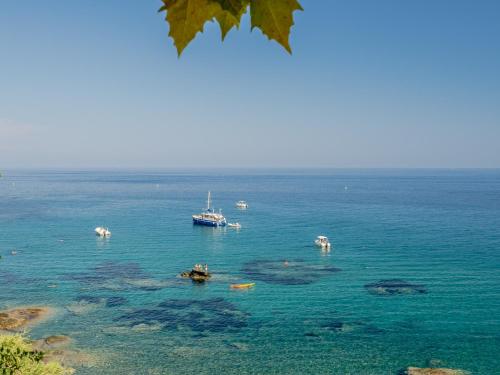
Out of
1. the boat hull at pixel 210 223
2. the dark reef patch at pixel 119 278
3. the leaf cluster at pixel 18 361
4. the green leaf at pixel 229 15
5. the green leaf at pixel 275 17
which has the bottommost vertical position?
the dark reef patch at pixel 119 278

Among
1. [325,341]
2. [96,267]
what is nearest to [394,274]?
[325,341]

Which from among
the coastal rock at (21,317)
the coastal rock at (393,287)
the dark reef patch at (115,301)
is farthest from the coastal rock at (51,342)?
the coastal rock at (393,287)

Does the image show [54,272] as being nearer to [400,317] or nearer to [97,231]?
[97,231]

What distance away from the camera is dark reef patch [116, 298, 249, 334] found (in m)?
42.1

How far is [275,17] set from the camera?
1.21 metres

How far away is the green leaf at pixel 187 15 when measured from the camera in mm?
1212

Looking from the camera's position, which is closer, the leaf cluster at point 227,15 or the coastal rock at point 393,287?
the leaf cluster at point 227,15

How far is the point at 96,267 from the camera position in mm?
63094

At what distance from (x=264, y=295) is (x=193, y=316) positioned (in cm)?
1007

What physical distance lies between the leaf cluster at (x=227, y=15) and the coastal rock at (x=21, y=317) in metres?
47.5

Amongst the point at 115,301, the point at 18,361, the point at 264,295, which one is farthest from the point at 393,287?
the point at 18,361

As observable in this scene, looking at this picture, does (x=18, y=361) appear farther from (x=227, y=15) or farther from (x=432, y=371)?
(x=432, y=371)

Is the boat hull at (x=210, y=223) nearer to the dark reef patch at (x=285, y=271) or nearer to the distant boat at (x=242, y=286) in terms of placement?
the dark reef patch at (x=285, y=271)

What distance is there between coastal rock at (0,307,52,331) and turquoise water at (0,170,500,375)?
1.73 meters
